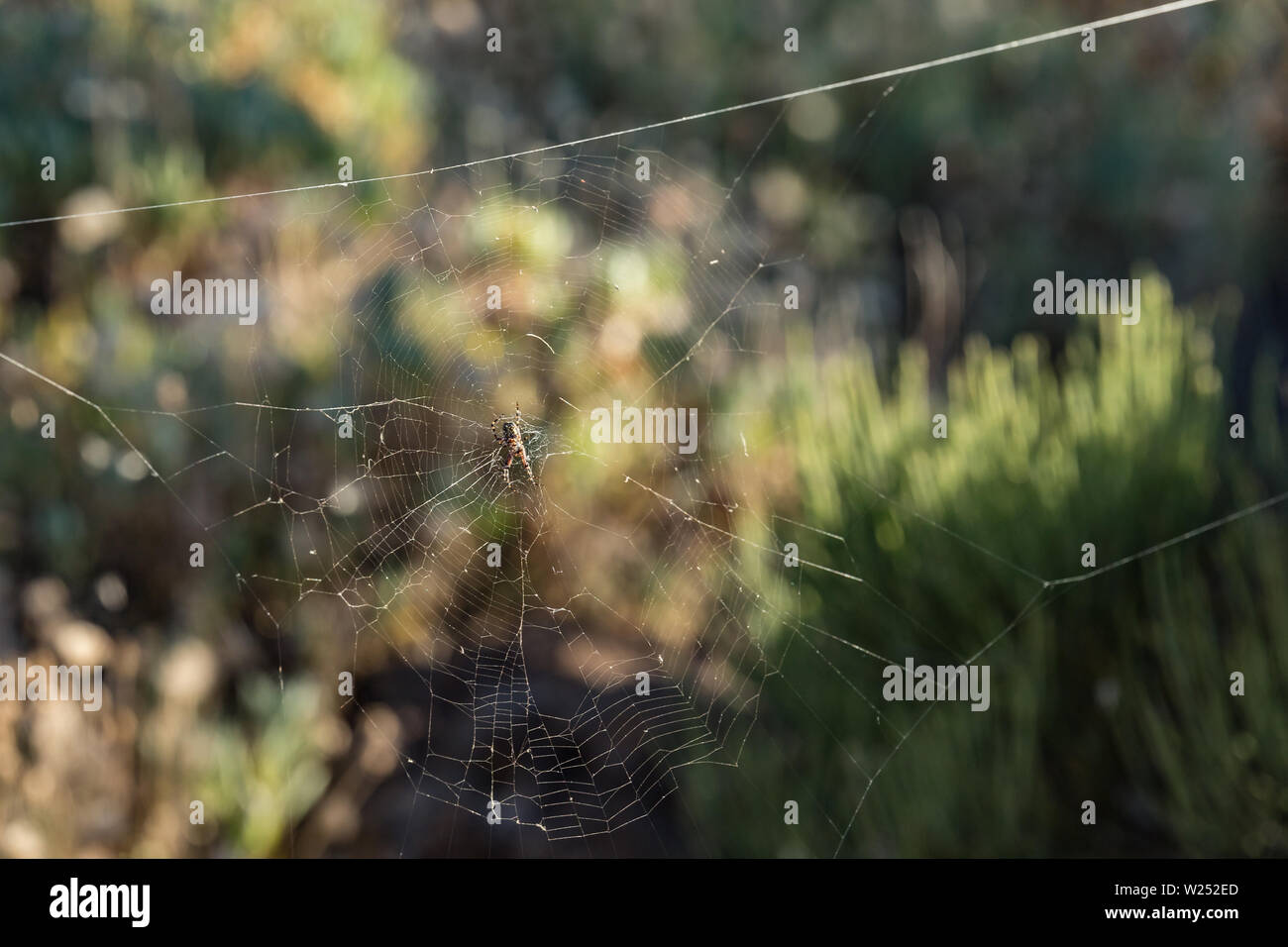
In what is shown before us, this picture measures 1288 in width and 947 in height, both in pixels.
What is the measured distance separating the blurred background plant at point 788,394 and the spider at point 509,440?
0.80 ft

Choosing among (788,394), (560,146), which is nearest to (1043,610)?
(788,394)

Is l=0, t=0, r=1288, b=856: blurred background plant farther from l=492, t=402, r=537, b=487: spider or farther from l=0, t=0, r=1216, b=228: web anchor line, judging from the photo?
l=492, t=402, r=537, b=487: spider

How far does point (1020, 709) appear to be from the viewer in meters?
1.17

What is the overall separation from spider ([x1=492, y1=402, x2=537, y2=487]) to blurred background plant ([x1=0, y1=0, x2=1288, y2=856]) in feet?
0.80

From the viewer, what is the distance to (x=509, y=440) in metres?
1.76

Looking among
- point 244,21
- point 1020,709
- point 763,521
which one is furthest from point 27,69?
point 1020,709

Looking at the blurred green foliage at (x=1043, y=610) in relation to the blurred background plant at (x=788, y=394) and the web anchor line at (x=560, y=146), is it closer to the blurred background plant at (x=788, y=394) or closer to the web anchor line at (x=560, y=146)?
the blurred background plant at (x=788, y=394)

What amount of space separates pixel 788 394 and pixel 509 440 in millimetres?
527

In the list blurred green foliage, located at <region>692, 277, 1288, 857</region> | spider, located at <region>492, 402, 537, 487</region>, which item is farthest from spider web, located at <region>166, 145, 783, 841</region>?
blurred green foliage, located at <region>692, 277, 1288, 857</region>

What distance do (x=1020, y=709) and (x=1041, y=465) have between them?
0.32 metres

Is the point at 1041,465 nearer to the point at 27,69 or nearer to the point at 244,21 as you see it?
the point at 244,21

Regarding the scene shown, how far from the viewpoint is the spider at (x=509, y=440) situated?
175cm

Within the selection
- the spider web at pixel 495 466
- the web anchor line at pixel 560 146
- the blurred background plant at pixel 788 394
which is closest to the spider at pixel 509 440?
the spider web at pixel 495 466

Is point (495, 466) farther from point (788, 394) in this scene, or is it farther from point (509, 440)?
point (788, 394)
